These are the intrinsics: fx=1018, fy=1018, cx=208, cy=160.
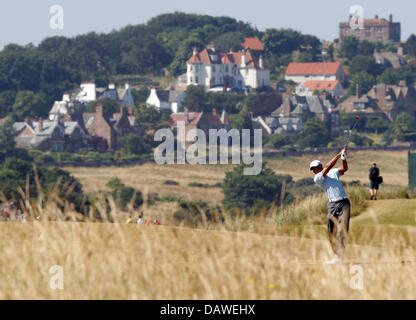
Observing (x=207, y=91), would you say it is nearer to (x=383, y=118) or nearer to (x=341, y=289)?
(x=383, y=118)

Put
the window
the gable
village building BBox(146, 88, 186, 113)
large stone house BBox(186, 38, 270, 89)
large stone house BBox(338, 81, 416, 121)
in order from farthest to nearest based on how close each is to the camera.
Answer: large stone house BBox(186, 38, 270, 89) < large stone house BBox(338, 81, 416, 121) < the window < village building BBox(146, 88, 186, 113) < the gable

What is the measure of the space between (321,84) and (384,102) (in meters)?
19.2

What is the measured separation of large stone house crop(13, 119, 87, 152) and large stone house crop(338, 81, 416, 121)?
5648 centimetres

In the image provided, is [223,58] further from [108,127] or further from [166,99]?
[108,127]

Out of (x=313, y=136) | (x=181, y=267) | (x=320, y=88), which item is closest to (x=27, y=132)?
(x=313, y=136)

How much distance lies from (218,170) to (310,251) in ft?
312

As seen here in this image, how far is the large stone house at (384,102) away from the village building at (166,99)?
27.9m

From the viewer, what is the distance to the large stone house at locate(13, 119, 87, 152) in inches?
4998

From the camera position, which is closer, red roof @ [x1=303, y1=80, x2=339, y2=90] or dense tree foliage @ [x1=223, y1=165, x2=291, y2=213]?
dense tree foliage @ [x1=223, y1=165, x2=291, y2=213]

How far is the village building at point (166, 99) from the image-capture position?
165375 mm

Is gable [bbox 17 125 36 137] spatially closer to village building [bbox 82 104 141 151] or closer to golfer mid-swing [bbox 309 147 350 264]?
village building [bbox 82 104 141 151]

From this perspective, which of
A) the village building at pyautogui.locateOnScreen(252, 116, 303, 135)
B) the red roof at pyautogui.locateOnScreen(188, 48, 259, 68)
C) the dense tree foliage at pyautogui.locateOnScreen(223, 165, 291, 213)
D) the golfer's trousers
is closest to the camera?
the golfer's trousers

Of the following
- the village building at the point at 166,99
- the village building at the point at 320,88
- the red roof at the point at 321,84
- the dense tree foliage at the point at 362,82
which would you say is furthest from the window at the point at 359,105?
the village building at the point at 166,99

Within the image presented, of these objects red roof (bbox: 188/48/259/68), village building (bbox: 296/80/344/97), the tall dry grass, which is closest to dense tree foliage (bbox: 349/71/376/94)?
village building (bbox: 296/80/344/97)
